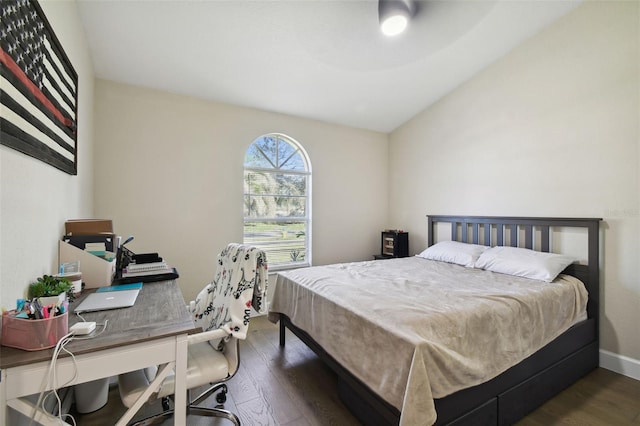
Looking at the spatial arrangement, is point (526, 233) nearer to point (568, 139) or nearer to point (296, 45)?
point (568, 139)

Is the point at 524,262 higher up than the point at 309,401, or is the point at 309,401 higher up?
the point at 524,262

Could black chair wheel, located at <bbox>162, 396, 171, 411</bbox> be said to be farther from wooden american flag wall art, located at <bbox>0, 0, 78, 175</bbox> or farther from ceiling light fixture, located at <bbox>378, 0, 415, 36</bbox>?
ceiling light fixture, located at <bbox>378, 0, 415, 36</bbox>

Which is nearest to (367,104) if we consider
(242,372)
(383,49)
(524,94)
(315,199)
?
(383,49)

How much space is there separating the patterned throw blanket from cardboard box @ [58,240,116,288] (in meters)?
0.66

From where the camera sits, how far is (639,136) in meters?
2.19

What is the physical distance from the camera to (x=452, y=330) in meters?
1.51

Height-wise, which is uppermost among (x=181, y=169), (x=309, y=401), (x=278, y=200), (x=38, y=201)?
(x=181, y=169)

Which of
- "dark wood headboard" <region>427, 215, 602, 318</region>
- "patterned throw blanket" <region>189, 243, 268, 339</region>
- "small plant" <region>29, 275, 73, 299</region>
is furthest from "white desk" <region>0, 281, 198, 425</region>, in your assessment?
"dark wood headboard" <region>427, 215, 602, 318</region>

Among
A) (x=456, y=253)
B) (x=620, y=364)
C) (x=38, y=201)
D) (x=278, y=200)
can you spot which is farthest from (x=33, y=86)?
(x=620, y=364)

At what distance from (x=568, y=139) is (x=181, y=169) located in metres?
3.87

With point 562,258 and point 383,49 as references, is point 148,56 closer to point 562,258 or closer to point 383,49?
point 383,49

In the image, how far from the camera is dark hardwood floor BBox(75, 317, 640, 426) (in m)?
1.72

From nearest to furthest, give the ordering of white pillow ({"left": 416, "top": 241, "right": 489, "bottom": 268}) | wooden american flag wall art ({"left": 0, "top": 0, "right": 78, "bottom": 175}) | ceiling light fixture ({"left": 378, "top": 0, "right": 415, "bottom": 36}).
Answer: wooden american flag wall art ({"left": 0, "top": 0, "right": 78, "bottom": 175}) → ceiling light fixture ({"left": 378, "top": 0, "right": 415, "bottom": 36}) → white pillow ({"left": 416, "top": 241, "right": 489, "bottom": 268})

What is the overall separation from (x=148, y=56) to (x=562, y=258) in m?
4.09
